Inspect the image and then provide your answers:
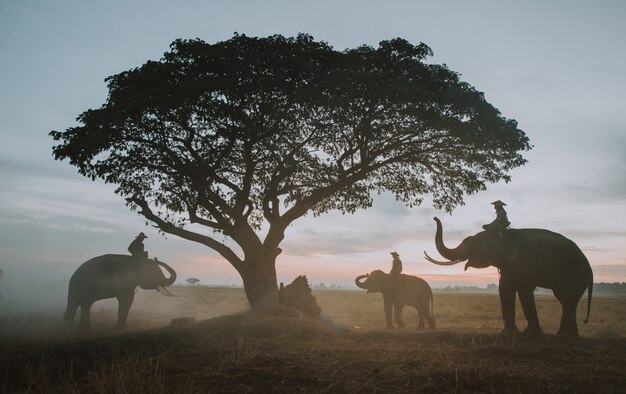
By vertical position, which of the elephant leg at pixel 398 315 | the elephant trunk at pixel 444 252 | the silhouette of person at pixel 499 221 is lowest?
the elephant leg at pixel 398 315

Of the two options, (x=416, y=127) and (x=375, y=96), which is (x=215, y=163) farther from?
(x=416, y=127)

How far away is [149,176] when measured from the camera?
17500 mm

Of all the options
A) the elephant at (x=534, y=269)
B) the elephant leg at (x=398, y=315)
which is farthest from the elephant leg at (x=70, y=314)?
the elephant at (x=534, y=269)

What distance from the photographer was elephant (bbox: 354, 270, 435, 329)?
1994 centimetres

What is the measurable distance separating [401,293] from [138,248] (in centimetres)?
1213

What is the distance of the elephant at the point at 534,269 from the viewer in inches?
458

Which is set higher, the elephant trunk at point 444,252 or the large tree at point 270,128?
the large tree at point 270,128

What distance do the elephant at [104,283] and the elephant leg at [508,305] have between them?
13393mm

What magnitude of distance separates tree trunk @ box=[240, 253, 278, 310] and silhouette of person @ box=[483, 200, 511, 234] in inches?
327

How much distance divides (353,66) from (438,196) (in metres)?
6.99

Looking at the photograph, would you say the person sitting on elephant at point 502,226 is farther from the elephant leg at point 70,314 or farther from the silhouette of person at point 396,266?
the elephant leg at point 70,314

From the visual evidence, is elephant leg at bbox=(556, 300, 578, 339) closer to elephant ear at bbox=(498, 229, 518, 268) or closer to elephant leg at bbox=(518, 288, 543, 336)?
elephant leg at bbox=(518, 288, 543, 336)

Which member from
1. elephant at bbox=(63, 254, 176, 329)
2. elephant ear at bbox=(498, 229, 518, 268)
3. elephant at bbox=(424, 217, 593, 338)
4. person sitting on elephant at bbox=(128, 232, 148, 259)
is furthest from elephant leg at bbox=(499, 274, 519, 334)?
person sitting on elephant at bbox=(128, 232, 148, 259)

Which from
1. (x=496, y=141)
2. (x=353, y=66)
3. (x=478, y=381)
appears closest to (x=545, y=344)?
(x=478, y=381)
